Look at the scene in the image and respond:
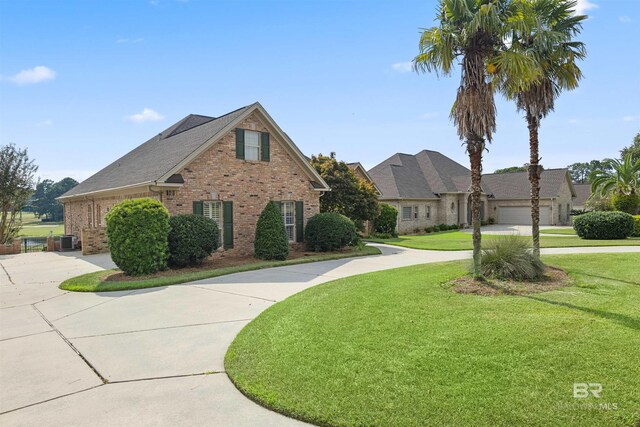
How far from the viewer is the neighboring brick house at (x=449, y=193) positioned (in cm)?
3136

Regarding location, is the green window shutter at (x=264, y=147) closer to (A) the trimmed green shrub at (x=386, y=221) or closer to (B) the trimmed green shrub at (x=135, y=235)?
(B) the trimmed green shrub at (x=135, y=235)

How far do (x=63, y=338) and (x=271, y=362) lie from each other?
366cm

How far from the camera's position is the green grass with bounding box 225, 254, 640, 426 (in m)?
3.63

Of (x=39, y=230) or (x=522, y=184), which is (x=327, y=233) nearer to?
(x=522, y=184)

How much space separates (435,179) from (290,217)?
Answer: 21.1 meters

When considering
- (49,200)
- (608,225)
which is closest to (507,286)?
(608,225)

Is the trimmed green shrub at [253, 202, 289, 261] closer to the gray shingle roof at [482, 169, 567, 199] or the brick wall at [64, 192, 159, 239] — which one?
the brick wall at [64, 192, 159, 239]

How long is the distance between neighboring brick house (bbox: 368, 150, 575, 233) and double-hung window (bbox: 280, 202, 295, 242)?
535 inches

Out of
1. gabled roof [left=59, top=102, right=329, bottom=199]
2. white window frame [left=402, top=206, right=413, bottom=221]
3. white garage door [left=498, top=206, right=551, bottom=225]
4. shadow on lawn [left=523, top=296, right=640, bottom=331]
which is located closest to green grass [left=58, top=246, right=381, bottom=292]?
gabled roof [left=59, top=102, right=329, bottom=199]

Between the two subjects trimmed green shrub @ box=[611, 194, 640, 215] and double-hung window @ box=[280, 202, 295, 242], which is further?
trimmed green shrub @ box=[611, 194, 640, 215]

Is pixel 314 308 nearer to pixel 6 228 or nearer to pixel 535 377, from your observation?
pixel 535 377

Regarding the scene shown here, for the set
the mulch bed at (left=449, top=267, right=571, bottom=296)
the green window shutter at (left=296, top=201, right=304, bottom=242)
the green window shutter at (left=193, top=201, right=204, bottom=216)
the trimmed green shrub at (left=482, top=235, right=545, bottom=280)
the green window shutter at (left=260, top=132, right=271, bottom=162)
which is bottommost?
the mulch bed at (left=449, top=267, right=571, bottom=296)

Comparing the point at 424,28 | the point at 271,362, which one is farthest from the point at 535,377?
the point at 424,28

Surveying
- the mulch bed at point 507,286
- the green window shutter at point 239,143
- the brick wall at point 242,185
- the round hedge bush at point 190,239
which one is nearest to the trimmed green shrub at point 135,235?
the round hedge bush at point 190,239
